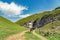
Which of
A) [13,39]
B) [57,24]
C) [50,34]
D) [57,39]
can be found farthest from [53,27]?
[13,39]

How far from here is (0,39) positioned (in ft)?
121

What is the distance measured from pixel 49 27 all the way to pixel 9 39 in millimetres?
22239

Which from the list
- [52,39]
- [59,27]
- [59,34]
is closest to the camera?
[52,39]

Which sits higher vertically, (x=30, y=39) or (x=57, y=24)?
(x=57, y=24)

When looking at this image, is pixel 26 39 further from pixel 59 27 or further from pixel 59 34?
pixel 59 27

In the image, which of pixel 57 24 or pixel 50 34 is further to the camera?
pixel 57 24

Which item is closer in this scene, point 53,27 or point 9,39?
point 9,39

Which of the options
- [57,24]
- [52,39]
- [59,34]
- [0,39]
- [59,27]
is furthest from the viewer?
[57,24]

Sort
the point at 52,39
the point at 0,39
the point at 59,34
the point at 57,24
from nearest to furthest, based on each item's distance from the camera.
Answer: the point at 0,39, the point at 52,39, the point at 59,34, the point at 57,24

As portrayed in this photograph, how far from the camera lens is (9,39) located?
37938mm

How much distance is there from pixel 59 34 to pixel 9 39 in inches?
469

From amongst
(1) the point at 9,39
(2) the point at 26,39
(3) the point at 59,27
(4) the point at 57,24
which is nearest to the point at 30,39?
(2) the point at 26,39

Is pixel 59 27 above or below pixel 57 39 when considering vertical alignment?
above

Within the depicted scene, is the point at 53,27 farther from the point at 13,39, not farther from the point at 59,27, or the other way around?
the point at 13,39
